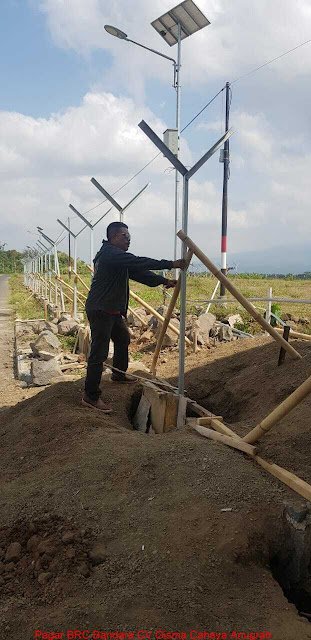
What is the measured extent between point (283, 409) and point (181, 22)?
369 inches

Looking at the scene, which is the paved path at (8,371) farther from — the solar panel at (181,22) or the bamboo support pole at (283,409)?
the solar panel at (181,22)

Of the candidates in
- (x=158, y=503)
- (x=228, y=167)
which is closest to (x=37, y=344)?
(x=158, y=503)

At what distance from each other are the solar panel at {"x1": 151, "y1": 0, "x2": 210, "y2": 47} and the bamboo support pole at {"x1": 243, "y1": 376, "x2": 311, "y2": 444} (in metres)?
9.00

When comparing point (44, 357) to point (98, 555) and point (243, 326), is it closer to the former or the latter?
point (243, 326)

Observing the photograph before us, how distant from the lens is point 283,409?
8.54 ft

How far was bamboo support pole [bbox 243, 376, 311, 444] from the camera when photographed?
2.43 m

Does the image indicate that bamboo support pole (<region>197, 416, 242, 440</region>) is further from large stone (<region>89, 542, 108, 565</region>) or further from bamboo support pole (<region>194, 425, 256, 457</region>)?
large stone (<region>89, 542, 108, 565</region>)

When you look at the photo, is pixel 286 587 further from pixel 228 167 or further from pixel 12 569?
pixel 228 167

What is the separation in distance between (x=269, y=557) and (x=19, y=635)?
3.56 ft

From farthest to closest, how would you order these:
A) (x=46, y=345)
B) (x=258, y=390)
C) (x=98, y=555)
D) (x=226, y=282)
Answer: (x=46, y=345)
(x=258, y=390)
(x=226, y=282)
(x=98, y=555)

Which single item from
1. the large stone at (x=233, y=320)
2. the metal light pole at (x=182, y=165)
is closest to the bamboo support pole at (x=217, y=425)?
the metal light pole at (x=182, y=165)

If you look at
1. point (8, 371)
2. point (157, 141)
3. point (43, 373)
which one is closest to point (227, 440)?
point (157, 141)

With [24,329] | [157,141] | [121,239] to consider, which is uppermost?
[157,141]

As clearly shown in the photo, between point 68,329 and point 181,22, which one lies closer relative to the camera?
point 181,22
